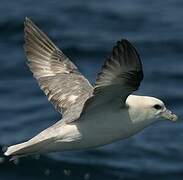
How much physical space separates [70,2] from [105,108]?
10.5 meters

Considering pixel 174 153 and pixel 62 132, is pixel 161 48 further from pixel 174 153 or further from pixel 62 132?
pixel 62 132

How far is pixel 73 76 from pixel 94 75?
4849mm

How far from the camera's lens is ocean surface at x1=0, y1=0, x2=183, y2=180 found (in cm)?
1204

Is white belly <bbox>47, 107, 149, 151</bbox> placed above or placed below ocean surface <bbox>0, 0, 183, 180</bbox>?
above

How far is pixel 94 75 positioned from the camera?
566 inches

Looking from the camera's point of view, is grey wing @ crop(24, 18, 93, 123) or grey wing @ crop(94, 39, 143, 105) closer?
grey wing @ crop(94, 39, 143, 105)

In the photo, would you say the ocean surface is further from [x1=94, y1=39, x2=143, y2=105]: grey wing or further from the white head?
[x1=94, y1=39, x2=143, y2=105]: grey wing

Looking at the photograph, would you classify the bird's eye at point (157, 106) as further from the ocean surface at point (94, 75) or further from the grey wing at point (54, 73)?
the ocean surface at point (94, 75)

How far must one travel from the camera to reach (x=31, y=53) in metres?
9.65

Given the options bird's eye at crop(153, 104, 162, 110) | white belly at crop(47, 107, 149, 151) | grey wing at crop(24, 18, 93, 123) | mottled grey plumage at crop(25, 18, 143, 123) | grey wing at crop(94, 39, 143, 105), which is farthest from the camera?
grey wing at crop(24, 18, 93, 123)

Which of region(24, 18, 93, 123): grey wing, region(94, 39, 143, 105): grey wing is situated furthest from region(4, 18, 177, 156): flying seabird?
region(24, 18, 93, 123): grey wing

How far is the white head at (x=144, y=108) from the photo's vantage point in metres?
8.17

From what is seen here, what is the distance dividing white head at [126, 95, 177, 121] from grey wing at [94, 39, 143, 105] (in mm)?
293

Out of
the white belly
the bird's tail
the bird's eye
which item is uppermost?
the bird's eye
